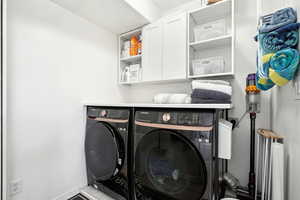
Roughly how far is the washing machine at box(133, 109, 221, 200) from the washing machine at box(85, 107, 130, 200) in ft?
0.45

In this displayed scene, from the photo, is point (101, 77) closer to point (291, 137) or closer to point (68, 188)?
point (68, 188)

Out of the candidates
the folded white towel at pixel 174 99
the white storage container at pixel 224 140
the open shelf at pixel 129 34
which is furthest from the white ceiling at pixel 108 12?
the white storage container at pixel 224 140

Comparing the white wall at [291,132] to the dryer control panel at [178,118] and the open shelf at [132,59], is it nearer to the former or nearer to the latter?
the dryer control panel at [178,118]

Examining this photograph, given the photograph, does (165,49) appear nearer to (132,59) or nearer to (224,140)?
(132,59)

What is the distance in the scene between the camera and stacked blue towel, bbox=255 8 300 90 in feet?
2.11

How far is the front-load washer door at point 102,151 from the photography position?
4.11 ft

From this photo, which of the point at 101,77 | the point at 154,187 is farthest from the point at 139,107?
the point at 101,77

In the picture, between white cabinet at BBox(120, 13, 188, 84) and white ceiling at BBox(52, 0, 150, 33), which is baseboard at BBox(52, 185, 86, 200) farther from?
white ceiling at BBox(52, 0, 150, 33)

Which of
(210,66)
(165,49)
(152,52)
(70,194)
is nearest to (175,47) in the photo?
(165,49)

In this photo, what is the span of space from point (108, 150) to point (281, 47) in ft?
4.79

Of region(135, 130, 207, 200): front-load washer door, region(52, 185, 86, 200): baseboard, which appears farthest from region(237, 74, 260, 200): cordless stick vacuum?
region(52, 185, 86, 200): baseboard

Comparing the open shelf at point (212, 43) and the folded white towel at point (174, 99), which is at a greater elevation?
the open shelf at point (212, 43)

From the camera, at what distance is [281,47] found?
2.31 ft

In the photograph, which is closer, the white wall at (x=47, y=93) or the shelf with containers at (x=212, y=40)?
the white wall at (x=47, y=93)
